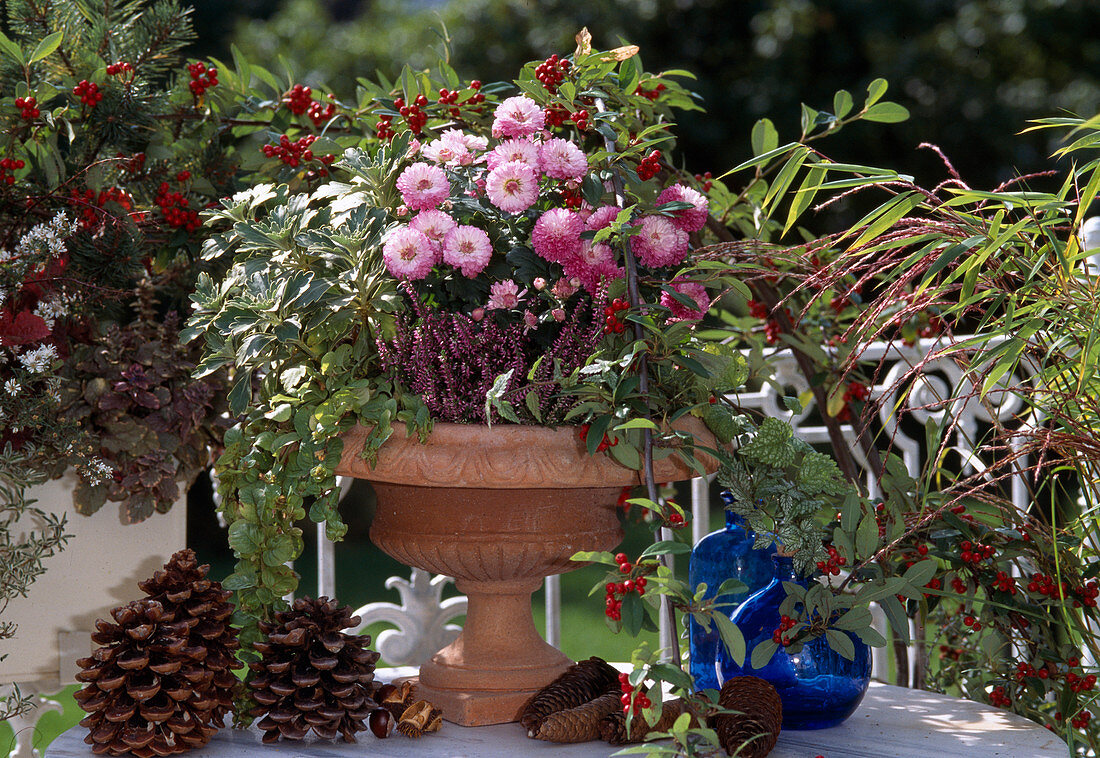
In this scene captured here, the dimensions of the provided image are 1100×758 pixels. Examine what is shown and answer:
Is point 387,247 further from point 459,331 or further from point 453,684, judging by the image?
point 453,684

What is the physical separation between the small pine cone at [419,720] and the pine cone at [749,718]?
0.27m

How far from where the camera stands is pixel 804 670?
1.03 meters

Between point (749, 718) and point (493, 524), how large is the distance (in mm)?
292

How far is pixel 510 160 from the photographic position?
0.99 m

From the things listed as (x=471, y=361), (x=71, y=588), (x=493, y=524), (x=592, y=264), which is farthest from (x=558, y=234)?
(x=71, y=588)

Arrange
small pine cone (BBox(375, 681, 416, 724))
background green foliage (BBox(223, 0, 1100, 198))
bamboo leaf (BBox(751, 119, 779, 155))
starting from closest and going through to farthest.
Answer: small pine cone (BBox(375, 681, 416, 724)) < bamboo leaf (BBox(751, 119, 779, 155)) < background green foliage (BBox(223, 0, 1100, 198))

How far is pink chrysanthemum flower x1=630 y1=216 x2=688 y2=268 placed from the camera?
0.99 m

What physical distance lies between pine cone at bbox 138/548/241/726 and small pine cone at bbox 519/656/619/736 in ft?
0.92

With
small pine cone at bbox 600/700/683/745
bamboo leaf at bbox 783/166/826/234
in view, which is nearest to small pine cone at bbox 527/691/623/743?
small pine cone at bbox 600/700/683/745

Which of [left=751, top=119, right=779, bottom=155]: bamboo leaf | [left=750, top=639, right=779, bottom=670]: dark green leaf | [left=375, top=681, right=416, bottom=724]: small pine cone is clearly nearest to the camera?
[left=750, top=639, right=779, bottom=670]: dark green leaf

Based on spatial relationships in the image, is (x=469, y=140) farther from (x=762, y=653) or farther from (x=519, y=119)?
(x=762, y=653)

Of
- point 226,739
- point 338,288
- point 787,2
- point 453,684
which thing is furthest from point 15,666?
point 787,2

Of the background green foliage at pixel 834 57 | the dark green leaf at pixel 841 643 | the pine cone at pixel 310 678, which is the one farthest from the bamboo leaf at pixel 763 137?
the background green foliage at pixel 834 57

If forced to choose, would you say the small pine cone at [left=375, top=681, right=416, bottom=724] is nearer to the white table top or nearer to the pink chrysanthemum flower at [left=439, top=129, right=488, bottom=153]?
the white table top
